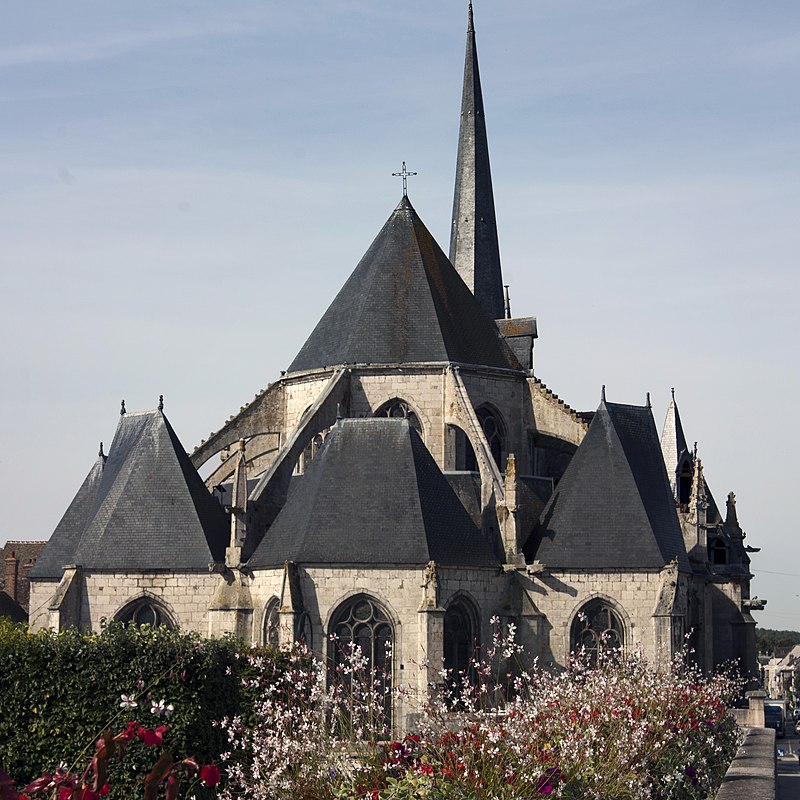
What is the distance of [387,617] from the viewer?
32.6 m

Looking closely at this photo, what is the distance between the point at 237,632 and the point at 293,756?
20.9m

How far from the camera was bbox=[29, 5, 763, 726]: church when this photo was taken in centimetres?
3281

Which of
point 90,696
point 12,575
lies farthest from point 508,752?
point 12,575

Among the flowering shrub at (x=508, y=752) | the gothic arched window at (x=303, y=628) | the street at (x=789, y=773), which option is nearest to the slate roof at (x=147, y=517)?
the gothic arched window at (x=303, y=628)

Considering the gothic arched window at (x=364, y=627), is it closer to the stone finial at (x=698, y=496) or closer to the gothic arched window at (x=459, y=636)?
the gothic arched window at (x=459, y=636)

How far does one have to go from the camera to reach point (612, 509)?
115ft

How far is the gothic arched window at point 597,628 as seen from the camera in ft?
112

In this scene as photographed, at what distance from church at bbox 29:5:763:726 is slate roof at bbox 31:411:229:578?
54 millimetres

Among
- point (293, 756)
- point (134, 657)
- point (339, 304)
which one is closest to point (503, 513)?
point (339, 304)

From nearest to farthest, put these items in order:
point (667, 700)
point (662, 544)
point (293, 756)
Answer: point (293, 756) < point (667, 700) < point (662, 544)

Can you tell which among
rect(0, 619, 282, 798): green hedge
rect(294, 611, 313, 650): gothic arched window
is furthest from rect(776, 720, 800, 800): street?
rect(294, 611, 313, 650): gothic arched window

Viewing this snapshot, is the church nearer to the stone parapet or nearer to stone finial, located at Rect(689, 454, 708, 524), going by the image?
stone finial, located at Rect(689, 454, 708, 524)

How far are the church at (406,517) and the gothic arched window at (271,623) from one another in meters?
0.05

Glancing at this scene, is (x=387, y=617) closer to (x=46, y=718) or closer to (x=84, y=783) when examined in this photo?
(x=46, y=718)
